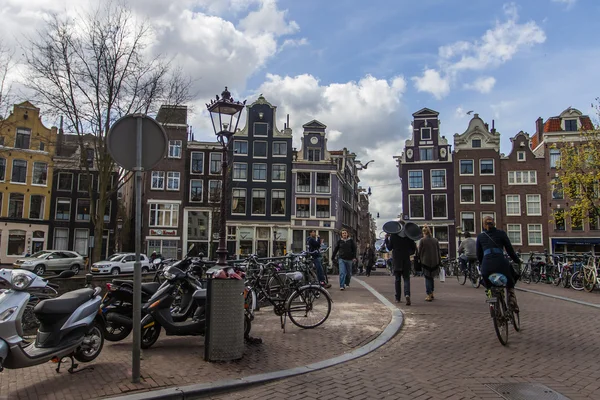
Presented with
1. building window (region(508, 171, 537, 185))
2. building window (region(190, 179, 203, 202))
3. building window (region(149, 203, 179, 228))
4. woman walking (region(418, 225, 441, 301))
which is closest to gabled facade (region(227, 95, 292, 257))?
building window (region(190, 179, 203, 202))

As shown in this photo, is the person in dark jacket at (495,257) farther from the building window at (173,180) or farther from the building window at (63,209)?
the building window at (63,209)

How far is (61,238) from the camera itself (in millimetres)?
42500

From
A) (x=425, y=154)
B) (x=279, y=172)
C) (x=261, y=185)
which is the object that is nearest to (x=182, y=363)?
(x=261, y=185)

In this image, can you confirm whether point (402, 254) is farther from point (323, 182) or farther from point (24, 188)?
point (24, 188)

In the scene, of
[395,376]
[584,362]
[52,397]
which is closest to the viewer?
[52,397]

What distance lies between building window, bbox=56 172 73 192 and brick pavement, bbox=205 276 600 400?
42431 millimetres

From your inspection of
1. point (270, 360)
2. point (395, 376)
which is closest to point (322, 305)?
point (270, 360)

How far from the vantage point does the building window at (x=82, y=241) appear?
4294 cm

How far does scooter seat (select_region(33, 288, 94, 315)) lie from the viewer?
482cm

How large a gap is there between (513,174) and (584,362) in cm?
4269

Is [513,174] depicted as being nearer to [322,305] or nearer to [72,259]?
[72,259]

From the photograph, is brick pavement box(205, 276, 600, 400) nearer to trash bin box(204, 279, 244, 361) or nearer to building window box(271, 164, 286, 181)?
trash bin box(204, 279, 244, 361)

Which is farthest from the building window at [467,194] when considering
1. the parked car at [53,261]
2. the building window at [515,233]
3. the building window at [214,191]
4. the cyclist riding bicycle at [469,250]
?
the parked car at [53,261]

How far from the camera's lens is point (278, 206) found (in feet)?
146
